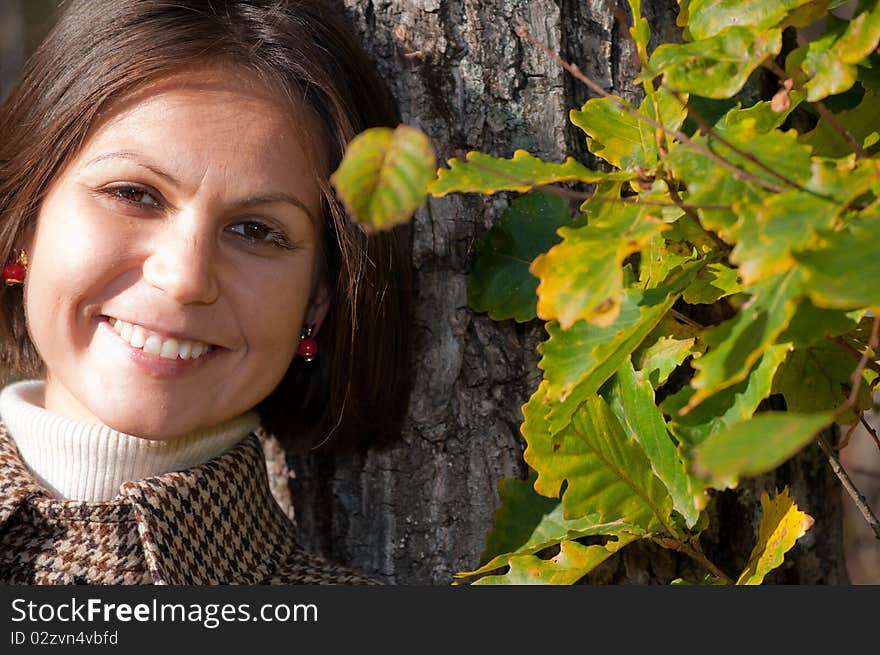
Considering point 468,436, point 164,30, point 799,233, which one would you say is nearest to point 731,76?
point 799,233

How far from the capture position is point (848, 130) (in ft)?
4.47

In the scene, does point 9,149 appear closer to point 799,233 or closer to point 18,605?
point 18,605

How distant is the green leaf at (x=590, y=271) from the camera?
0.95 meters

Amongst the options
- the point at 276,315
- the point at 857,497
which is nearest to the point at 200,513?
the point at 276,315

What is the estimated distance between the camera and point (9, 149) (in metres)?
1.78

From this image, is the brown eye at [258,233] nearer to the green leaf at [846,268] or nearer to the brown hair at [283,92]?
the brown hair at [283,92]

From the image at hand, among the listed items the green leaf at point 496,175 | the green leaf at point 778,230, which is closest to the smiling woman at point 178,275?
the green leaf at point 496,175

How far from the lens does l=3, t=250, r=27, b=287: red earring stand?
5.80 feet

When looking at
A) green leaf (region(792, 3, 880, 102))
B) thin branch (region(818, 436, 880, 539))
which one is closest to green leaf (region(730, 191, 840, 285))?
green leaf (region(792, 3, 880, 102))

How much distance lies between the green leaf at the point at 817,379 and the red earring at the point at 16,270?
1320mm

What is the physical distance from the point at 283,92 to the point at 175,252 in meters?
0.36

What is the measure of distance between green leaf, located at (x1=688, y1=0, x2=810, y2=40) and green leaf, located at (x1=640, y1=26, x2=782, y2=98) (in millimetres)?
22

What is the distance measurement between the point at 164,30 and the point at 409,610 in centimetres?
105

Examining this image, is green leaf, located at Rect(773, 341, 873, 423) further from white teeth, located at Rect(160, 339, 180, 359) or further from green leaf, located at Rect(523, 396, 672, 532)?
white teeth, located at Rect(160, 339, 180, 359)
